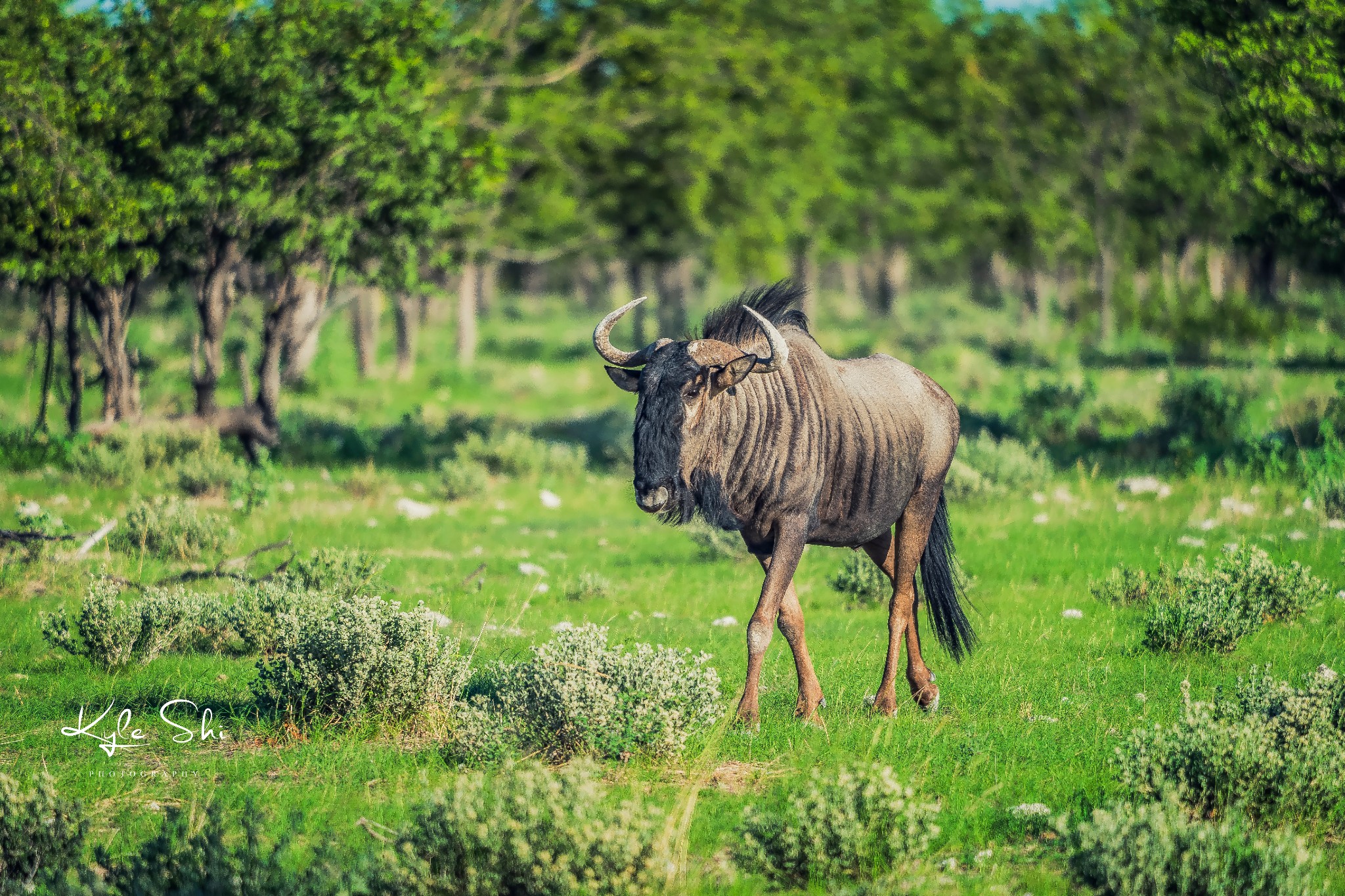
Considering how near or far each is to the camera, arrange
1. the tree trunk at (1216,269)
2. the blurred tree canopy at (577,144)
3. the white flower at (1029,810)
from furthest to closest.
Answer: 1. the tree trunk at (1216,269)
2. the blurred tree canopy at (577,144)
3. the white flower at (1029,810)

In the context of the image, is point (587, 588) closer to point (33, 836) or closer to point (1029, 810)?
point (1029, 810)

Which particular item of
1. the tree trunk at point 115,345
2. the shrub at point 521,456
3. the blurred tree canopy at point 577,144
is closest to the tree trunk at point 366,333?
the blurred tree canopy at point 577,144

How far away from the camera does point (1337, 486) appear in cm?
1366

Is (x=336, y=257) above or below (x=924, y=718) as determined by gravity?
above

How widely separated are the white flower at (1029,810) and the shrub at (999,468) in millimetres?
9874

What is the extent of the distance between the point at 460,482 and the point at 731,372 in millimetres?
10688

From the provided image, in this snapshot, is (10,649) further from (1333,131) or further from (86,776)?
(1333,131)

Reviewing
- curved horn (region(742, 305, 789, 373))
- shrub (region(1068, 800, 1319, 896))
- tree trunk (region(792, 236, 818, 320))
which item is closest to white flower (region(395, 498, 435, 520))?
curved horn (region(742, 305, 789, 373))

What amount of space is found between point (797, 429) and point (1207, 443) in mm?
13119

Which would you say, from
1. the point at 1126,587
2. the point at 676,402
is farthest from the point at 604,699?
the point at 1126,587

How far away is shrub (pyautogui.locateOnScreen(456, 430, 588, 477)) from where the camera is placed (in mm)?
19750

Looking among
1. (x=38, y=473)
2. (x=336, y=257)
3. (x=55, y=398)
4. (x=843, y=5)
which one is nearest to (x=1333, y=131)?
(x=336, y=257)

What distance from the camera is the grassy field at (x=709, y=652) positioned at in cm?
639

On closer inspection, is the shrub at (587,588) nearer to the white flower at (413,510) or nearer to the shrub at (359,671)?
the shrub at (359,671)
